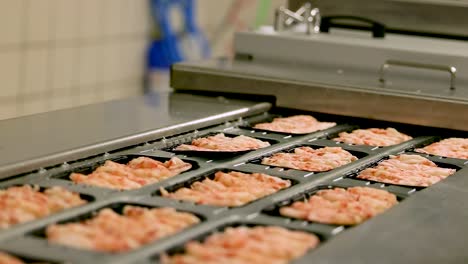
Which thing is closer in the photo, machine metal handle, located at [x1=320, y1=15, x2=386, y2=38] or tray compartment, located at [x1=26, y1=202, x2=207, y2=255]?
tray compartment, located at [x1=26, y1=202, x2=207, y2=255]

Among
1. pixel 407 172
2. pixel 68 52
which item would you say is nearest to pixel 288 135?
pixel 407 172

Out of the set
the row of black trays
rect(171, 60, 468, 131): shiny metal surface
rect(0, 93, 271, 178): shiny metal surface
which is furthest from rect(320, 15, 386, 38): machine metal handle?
the row of black trays

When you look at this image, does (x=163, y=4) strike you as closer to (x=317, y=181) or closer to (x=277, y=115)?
(x=277, y=115)

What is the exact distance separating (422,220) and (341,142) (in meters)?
0.80

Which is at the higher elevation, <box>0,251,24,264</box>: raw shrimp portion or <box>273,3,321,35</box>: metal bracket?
Answer: <box>273,3,321,35</box>: metal bracket

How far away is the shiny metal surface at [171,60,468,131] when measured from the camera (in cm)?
285

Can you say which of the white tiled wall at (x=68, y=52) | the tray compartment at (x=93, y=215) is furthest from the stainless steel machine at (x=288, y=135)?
the white tiled wall at (x=68, y=52)

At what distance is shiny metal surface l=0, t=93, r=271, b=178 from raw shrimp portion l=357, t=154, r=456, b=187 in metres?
0.56

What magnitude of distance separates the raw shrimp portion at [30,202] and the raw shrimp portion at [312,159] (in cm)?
60

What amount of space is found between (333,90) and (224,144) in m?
0.62

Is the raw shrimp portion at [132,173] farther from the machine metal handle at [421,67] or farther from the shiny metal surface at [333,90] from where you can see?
the machine metal handle at [421,67]

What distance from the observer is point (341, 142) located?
2664mm

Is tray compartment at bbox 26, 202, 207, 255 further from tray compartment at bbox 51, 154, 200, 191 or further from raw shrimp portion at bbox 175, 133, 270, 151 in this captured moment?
raw shrimp portion at bbox 175, 133, 270, 151

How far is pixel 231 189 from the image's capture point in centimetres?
206
